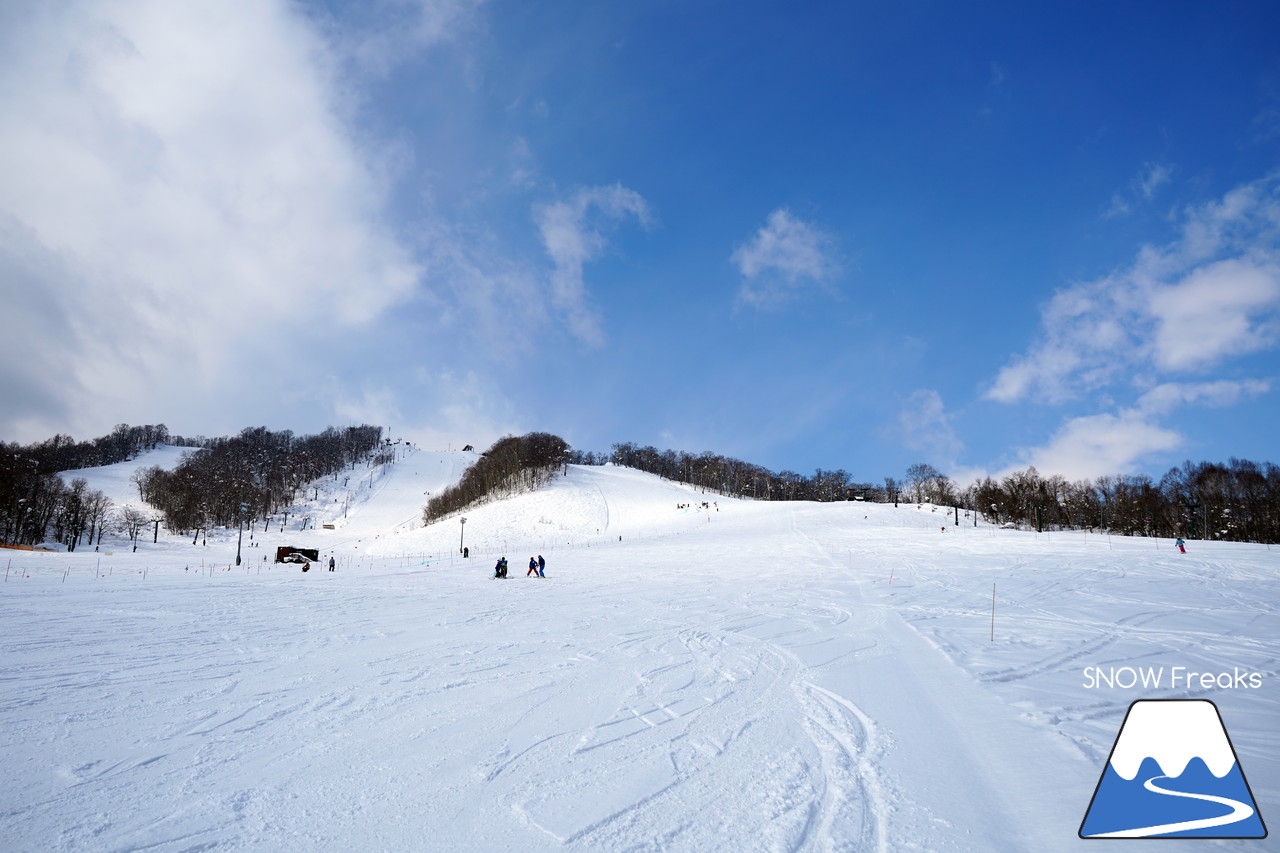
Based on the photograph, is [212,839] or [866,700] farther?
[866,700]

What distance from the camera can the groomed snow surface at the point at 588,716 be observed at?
4.71 m

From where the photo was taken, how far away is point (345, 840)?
4.39 m

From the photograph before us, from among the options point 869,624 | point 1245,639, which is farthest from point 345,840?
point 1245,639

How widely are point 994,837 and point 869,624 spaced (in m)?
11.1

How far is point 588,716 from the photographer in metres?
7.43

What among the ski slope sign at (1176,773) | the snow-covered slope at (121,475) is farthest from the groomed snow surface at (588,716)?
the snow-covered slope at (121,475)

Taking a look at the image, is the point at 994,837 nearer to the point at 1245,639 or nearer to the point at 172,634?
the point at 1245,639

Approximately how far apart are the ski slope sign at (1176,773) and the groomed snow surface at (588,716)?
0.69 metres

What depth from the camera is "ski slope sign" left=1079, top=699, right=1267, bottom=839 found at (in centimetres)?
397

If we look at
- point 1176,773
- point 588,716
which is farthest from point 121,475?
point 1176,773

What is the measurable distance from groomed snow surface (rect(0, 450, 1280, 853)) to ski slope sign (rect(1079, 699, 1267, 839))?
69cm

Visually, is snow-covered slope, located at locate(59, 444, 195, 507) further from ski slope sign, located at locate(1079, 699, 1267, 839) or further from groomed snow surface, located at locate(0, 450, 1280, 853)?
ski slope sign, located at locate(1079, 699, 1267, 839)

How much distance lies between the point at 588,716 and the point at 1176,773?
5.99 metres

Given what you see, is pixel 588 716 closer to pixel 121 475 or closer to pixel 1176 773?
pixel 1176 773
